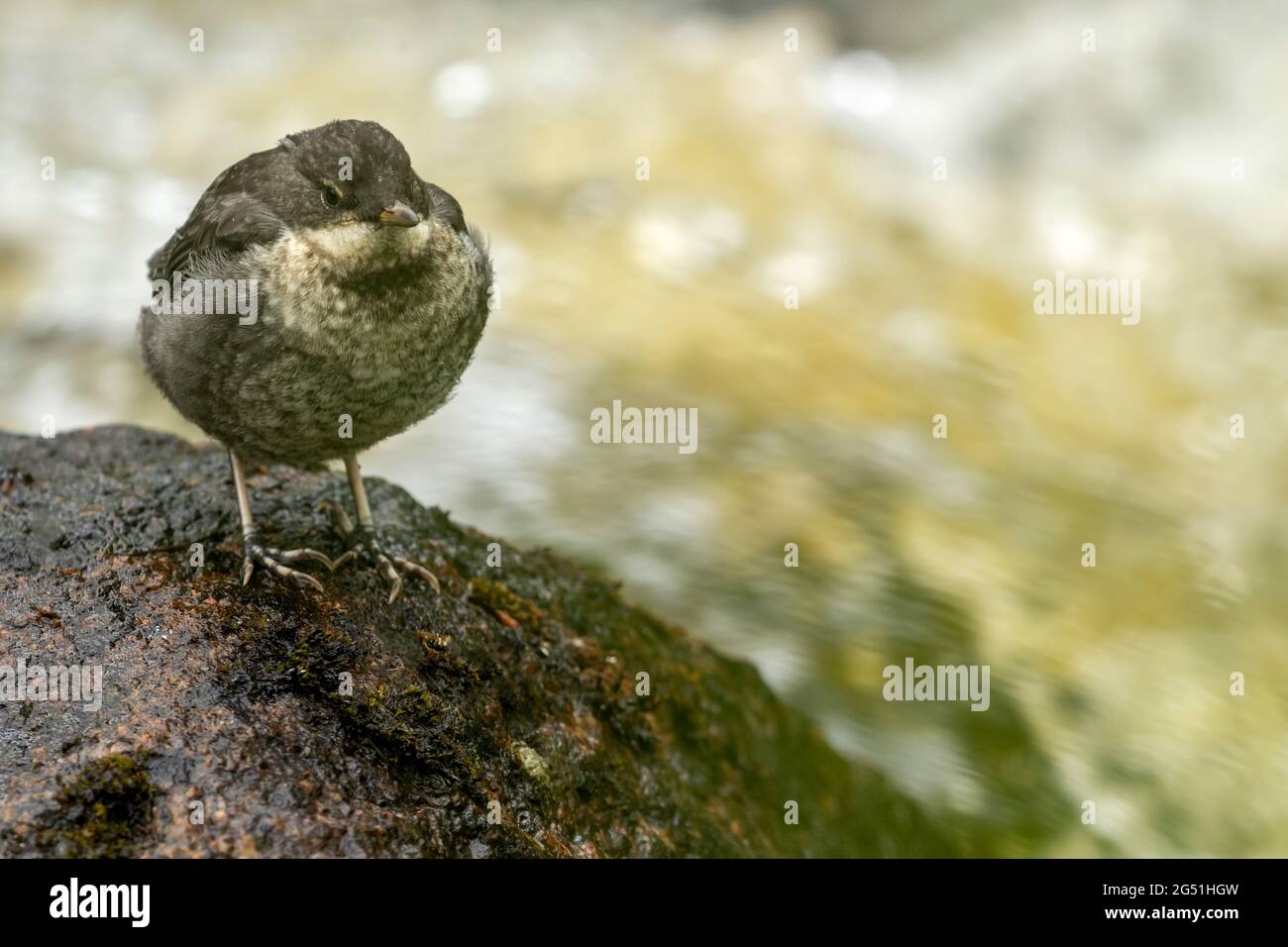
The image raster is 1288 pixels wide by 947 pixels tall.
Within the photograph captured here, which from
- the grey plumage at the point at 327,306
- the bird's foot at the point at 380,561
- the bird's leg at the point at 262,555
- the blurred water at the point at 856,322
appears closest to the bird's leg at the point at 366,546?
the bird's foot at the point at 380,561

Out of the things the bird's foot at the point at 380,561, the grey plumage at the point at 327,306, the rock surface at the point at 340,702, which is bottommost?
the rock surface at the point at 340,702

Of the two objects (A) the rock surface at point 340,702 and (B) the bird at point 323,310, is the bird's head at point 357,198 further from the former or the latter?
(A) the rock surface at point 340,702

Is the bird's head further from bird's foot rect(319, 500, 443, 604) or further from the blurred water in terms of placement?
the blurred water

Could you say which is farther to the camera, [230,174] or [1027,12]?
[1027,12]
